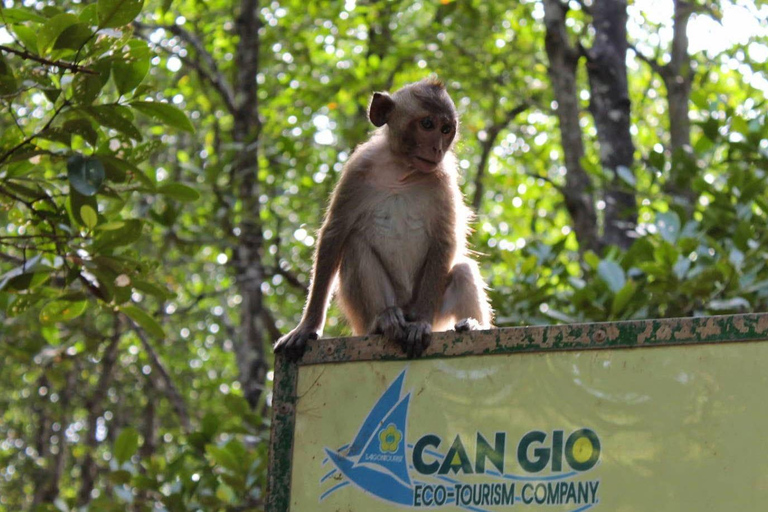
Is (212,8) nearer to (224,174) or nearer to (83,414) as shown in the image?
(224,174)

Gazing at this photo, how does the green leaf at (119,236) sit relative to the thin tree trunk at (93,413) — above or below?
below

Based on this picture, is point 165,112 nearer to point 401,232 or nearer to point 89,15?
point 89,15

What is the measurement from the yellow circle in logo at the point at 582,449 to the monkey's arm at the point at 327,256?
161 centimetres

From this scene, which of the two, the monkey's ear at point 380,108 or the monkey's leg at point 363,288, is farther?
the monkey's ear at point 380,108

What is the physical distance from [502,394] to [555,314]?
2642 millimetres

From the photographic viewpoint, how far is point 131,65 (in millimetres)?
3541

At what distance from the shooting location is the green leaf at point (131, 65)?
3.52 meters

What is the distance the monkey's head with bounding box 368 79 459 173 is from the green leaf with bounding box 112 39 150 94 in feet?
4.72

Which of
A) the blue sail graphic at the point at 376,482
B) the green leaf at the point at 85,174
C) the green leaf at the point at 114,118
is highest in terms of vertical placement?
the green leaf at the point at 114,118

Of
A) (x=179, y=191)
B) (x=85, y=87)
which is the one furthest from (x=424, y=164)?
(x=85, y=87)

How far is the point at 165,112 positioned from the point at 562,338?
5.76 feet

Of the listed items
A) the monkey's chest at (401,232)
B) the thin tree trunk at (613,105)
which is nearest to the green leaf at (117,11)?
the monkey's chest at (401,232)

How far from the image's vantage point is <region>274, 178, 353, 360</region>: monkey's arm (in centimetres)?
412

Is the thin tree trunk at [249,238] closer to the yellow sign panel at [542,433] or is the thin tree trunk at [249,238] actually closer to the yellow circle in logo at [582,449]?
the yellow sign panel at [542,433]
